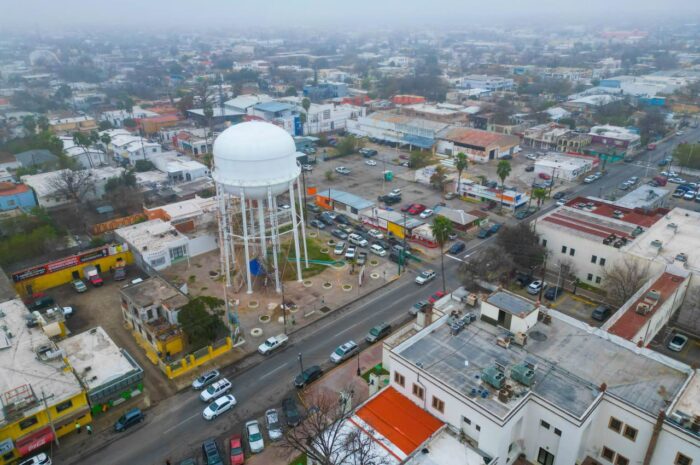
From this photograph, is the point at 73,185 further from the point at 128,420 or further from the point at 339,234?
the point at 128,420

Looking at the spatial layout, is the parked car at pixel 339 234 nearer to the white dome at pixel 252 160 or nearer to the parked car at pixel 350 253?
the parked car at pixel 350 253

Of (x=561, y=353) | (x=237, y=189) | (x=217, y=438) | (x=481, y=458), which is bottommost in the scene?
(x=217, y=438)

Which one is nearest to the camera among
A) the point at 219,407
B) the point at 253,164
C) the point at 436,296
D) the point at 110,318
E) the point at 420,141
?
the point at 219,407

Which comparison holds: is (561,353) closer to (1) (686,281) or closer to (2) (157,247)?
(1) (686,281)

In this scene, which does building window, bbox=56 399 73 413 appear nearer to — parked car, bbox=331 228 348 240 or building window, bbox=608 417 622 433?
building window, bbox=608 417 622 433

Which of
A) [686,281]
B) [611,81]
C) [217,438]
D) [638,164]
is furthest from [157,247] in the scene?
[611,81]

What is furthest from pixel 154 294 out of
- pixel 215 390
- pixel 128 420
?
pixel 128 420

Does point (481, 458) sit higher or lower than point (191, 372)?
higher
